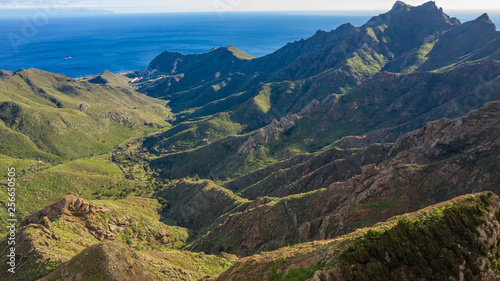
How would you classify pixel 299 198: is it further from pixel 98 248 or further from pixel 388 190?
pixel 98 248

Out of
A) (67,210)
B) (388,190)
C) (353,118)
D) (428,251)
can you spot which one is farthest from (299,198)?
(353,118)

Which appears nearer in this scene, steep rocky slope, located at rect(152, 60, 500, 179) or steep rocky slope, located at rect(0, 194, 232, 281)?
steep rocky slope, located at rect(0, 194, 232, 281)

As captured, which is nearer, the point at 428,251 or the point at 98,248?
the point at 428,251

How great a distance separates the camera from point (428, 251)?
23.6 metres

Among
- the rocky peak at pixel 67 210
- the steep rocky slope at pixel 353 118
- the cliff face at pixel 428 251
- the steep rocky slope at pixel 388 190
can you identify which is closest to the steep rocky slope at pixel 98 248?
the rocky peak at pixel 67 210

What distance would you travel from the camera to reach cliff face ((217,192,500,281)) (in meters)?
23.1

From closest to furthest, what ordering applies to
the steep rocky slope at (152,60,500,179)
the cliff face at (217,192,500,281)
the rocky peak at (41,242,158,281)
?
the cliff face at (217,192,500,281) → the rocky peak at (41,242,158,281) → the steep rocky slope at (152,60,500,179)

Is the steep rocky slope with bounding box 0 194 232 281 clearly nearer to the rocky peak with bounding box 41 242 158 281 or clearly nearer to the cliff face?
the rocky peak with bounding box 41 242 158 281

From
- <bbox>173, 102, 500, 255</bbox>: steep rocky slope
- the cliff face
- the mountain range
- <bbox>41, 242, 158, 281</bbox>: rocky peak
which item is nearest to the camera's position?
the cliff face

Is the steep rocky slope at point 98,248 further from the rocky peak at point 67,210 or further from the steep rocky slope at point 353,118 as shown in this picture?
the steep rocky slope at point 353,118

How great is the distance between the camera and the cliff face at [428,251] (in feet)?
75.7

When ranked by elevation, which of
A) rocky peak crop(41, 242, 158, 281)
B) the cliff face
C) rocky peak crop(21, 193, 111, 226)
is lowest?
rocky peak crop(21, 193, 111, 226)

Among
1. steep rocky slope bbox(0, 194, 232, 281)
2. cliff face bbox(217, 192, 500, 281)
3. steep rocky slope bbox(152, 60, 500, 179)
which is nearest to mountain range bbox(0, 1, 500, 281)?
cliff face bbox(217, 192, 500, 281)

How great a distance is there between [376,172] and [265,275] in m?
42.8
